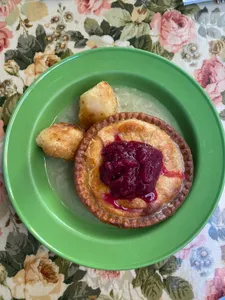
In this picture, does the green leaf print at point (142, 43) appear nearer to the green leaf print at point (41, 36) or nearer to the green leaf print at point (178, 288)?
the green leaf print at point (41, 36)

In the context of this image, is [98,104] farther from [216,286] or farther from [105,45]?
[216,286]

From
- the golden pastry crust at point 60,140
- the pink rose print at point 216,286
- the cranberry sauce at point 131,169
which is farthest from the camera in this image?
the pink rose print at point 216,286

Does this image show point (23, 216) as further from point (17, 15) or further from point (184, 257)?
point (17, 15)

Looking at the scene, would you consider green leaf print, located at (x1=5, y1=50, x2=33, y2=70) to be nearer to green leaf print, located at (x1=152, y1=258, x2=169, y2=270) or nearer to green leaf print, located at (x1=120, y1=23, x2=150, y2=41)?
green leaf print, located at (x1=120, y1=23, x2=150, y2=41)

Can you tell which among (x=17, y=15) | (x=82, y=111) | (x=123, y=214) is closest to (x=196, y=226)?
(x=123, y=214)

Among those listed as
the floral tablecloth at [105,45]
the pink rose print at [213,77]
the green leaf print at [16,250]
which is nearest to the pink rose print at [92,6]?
the floral tablecloth at [105,45]

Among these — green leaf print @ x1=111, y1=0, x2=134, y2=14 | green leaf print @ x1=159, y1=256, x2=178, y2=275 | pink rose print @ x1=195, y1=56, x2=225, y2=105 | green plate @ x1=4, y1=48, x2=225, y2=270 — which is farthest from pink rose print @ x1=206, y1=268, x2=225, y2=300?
green leaf print @ x1=111, y1=0, x2=134, y2=14
